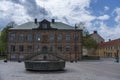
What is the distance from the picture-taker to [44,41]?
66562 mm

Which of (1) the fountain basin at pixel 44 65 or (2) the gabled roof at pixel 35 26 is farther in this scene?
(2) the gabled roof at pixel 35 26

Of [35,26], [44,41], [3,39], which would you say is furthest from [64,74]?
[3,39]

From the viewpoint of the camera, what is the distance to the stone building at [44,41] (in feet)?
217

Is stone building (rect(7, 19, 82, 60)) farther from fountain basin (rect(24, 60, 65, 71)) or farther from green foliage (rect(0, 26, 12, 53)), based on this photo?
fountain basin (rect(24, 60, 65, 71))

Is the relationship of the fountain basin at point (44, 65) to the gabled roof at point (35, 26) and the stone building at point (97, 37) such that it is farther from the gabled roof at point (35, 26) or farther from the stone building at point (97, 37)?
the stone building at point (97, 37)

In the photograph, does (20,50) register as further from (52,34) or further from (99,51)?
(99,51)

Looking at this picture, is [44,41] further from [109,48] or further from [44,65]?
[44,65]

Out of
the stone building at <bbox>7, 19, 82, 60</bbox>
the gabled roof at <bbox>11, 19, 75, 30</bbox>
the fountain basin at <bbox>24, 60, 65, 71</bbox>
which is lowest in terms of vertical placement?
the fountain basin at <bbox>24, 60, 65, 71</bbox>

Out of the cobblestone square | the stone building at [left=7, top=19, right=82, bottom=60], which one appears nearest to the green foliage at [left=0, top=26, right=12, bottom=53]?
the stone building at [left=7, top=19, right=82, bottom=60]

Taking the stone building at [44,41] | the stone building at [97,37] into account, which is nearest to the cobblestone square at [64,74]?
the stone building at [44,41]

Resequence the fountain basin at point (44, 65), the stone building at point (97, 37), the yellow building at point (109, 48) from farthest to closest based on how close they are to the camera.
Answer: the stone building at point (97, 37)
the yellow building at point (109, 48)
the fountain basin at point (44, 65)

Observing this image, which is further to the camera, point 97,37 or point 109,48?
point 97,37

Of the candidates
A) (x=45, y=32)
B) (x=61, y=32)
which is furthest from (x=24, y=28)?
(x=61, y=32)

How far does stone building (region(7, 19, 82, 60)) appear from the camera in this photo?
217 ft
